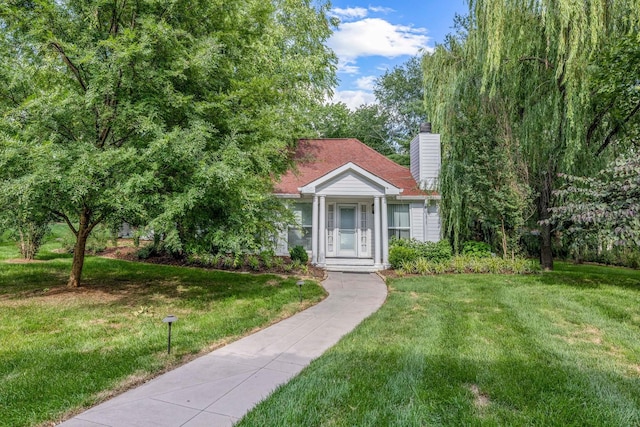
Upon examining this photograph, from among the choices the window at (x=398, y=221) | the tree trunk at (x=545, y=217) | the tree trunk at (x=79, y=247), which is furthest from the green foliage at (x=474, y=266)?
the tree trunk at (x=79, y=247)

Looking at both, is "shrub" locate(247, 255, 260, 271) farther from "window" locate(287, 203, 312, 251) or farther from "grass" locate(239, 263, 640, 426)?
"grass" locate(239, 263, 640, 426)

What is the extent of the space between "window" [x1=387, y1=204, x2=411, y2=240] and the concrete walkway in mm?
7508

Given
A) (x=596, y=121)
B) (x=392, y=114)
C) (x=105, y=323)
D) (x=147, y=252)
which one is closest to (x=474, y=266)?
(x=596, y=121)

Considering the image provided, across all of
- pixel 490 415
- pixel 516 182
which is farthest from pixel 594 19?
pixel 490 415

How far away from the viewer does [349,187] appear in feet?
40.8

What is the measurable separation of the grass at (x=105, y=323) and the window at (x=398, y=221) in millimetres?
5350

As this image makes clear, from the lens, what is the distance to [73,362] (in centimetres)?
389

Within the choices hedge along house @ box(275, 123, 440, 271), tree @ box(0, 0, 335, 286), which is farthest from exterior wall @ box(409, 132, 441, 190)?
tree @ box(0, 0, 335, 286)

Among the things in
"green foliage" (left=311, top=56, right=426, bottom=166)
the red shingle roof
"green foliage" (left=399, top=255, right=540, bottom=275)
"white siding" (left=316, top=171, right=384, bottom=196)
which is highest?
"green foliage" (left=311, top=56, right=426, bottom=166)

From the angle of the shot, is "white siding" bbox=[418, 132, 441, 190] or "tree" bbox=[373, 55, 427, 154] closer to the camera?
"white siding" bbox=[418, 132, 441, 190]

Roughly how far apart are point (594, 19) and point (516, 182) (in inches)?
177

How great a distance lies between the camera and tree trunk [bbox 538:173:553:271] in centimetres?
1084

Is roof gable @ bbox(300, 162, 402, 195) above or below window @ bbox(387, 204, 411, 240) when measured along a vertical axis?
above

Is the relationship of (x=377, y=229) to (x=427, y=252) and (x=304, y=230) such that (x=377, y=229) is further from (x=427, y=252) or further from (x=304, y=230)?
(x=304, y=230)
